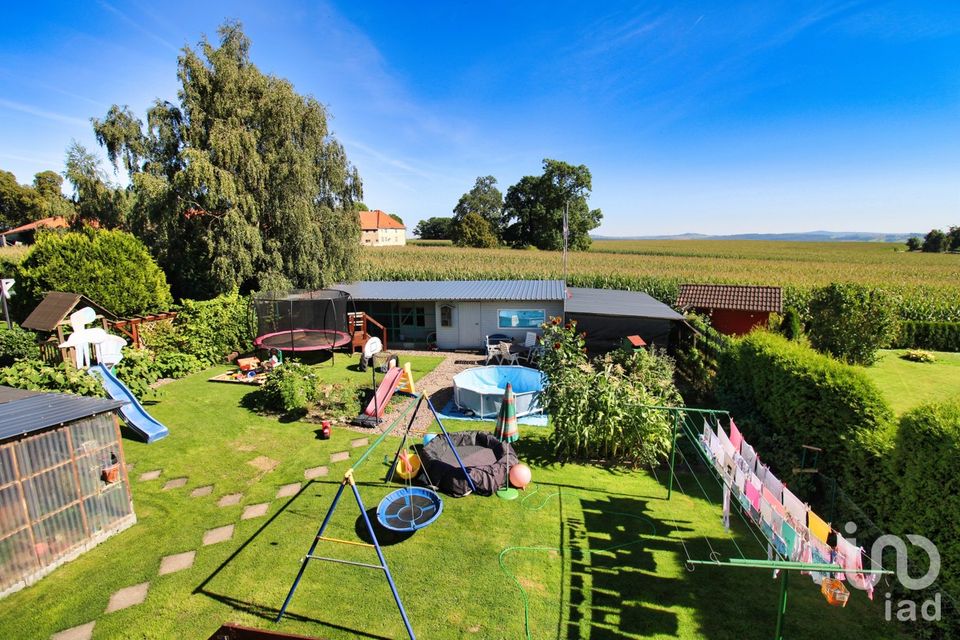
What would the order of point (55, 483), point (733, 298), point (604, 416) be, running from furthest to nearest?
point (733, 298) < point (604, 416) < point (55, 483)

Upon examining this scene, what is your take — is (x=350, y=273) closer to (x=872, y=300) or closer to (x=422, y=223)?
(x=872, y=300)

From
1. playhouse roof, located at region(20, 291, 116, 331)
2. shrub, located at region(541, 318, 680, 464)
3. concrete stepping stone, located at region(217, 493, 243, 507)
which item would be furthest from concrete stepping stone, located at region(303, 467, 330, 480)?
playhouse roof, located at region(20, 291, 116, 331)

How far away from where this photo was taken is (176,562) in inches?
234

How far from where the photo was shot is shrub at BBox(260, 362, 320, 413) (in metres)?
11.2

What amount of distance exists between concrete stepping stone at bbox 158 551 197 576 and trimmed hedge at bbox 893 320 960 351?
88.8 feet

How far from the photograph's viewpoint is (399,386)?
12.3 metres

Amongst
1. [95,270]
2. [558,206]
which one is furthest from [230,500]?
[558,206]

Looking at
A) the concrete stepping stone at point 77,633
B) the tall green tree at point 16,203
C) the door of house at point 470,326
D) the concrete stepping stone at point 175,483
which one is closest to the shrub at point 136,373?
the concrete stepping stone at point 175,483

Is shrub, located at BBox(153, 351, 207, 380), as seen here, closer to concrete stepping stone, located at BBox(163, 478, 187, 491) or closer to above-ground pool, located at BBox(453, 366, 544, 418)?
concrete stepping stone, located at BBox(163, 478, 187, 491)

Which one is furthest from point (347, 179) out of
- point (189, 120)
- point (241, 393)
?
point (241, 393)

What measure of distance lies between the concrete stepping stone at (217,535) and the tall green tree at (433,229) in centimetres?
10866

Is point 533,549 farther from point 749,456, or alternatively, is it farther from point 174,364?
Answer: point 174,364

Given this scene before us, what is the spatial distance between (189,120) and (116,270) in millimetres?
7121

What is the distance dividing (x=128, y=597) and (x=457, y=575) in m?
3.92
